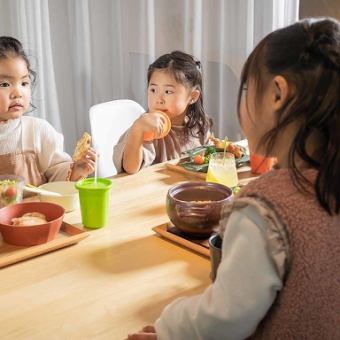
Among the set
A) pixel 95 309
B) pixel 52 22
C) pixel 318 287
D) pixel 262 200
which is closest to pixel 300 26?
pixel 262 200

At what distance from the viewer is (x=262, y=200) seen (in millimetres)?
773

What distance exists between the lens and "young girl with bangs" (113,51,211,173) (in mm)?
1967

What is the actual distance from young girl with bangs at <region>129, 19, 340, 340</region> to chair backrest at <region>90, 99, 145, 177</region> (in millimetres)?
1700

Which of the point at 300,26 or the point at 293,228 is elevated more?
the point at 300,26

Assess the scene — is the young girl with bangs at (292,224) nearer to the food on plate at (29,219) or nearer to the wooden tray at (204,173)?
the food on plate at (29,219)

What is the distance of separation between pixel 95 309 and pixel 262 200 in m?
0.42

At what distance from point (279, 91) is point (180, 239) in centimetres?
58

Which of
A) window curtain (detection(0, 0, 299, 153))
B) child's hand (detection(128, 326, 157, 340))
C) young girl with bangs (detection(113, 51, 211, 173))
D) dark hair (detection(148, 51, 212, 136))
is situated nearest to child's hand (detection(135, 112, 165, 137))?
young girl with bangs (detection(113, 51, 211, 173))

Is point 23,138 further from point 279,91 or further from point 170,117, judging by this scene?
point 279,91

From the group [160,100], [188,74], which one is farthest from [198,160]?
[188,74]

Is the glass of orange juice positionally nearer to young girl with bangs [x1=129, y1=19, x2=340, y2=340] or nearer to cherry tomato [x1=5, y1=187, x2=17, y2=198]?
cherry tomato [x1=5, y1=187, x2=17, y2=198]

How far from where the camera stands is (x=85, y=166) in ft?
5.84

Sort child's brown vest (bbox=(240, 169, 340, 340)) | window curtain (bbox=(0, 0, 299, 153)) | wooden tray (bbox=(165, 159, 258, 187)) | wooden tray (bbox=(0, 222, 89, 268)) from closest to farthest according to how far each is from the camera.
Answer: child's brown vest (bbox=(240, 169, 340, 340)), wooden tray (bbox=(0, 222, 89, 268)), wooden tray (bbox=(165, 159, 258, 187)), window curtain (bbox=(0, 0, 299, 153))

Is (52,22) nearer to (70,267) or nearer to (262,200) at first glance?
(70,267)
